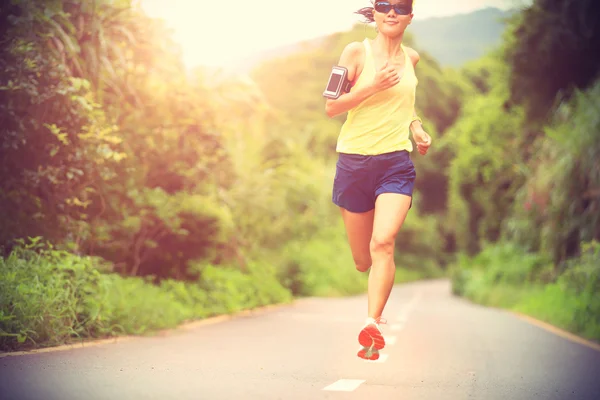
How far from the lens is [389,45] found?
6.65 metres

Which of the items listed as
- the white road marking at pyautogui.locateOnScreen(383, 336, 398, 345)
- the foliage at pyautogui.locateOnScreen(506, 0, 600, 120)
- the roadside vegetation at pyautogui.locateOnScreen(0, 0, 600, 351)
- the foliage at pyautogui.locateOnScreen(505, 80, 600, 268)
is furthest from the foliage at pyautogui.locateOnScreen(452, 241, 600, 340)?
the foliage at pyautogui.locateOnScreen(506, 0, 600, 120)

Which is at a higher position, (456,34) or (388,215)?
(456,34)

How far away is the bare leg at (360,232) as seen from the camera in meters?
6.94

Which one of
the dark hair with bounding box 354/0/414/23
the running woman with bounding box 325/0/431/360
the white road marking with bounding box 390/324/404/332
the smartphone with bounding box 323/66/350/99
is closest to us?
the smartphone with bounding box 323/66/350/99

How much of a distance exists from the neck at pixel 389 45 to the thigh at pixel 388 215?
0.97m

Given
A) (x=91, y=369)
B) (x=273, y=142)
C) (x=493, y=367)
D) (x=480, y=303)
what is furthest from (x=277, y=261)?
(x=91, y=369)

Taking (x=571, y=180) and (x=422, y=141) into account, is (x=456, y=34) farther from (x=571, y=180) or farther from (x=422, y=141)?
(x=422, y=141)

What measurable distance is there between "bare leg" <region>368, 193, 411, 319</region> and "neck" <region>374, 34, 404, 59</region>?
968 mm

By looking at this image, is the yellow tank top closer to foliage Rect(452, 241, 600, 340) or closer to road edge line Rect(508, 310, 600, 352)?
road edge line Rect(508, 310, 600, 352)

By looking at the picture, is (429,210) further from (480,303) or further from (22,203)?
(22,203)

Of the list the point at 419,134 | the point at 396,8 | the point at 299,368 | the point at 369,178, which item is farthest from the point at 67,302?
the point at 396,8

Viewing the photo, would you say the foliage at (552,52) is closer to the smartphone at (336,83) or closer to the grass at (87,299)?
the grass at (87,299)

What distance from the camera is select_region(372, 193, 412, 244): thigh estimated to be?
6.55m

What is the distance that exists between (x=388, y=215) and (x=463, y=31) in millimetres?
13735
